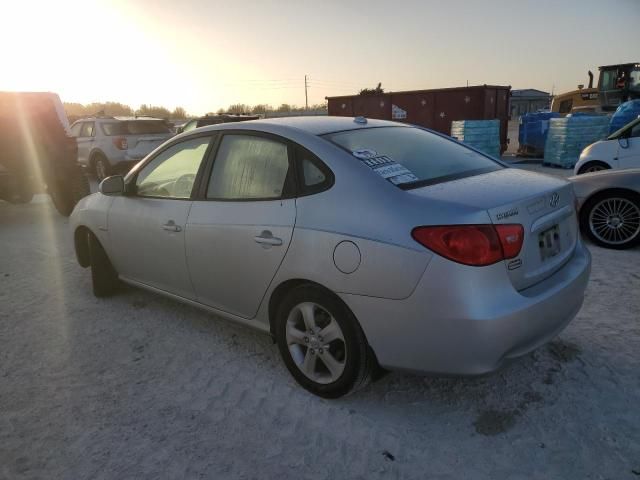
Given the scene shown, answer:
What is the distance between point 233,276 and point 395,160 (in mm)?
1209

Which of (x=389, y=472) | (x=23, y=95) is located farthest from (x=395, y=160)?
(x=23, y=95)

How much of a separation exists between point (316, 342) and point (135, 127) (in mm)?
11840

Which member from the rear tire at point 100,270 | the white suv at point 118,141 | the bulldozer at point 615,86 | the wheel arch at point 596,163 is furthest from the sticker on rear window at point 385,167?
the bulldozer at point 615,86

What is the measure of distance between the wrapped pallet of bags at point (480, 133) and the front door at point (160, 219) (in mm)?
10608

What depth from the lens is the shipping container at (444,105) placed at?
15.3 meters

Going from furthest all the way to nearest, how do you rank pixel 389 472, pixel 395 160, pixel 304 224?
1. pixel 395 160
2. pixel 304 224
3. pixel 389 472

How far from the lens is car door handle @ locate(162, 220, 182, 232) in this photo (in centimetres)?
331

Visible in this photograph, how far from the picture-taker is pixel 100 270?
4.33 metres

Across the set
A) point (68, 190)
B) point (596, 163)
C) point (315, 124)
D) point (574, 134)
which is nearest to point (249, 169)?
point (315, 124)

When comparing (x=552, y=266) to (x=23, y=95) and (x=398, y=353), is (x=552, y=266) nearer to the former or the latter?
(x=398, y=353)

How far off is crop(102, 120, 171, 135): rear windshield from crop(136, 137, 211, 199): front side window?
9921mm

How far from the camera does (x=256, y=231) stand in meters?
2.80

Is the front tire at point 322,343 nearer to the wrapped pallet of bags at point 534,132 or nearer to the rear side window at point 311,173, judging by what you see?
the rear side window at point 311,173

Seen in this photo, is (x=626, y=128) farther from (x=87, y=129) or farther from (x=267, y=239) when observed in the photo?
(x=87, y=129)
